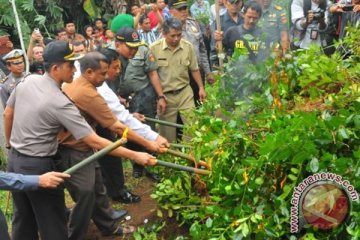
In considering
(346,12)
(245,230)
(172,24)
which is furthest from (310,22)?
(245,230)

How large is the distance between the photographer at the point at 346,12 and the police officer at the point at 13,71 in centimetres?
374

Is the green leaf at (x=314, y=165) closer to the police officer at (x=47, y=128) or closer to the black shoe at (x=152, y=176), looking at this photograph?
the police officer at (x=47, y=128)

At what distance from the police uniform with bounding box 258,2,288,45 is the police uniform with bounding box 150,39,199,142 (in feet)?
2.92

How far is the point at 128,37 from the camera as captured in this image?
5371 millimetres

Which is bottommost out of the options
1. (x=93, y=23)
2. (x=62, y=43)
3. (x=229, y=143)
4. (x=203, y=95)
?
(x=93, y=23)

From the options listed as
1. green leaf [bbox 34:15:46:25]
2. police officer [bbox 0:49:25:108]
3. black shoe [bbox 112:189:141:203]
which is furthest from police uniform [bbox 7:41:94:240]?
Answer: green leaf [bbox 34:15:46:25]

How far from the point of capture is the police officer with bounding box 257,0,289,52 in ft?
→ 17.0

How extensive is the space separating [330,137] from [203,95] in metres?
3.25

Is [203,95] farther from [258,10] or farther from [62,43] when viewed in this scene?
[62,43]

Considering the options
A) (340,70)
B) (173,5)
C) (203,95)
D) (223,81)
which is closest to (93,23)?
(173,5)

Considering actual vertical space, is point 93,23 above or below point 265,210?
below

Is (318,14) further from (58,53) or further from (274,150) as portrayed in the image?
(274,150)

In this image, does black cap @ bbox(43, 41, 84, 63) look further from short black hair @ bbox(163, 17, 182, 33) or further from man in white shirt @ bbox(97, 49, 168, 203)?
short black hair @ bbox(163, 17, 182, 33)

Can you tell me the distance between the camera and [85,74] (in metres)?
4.33
